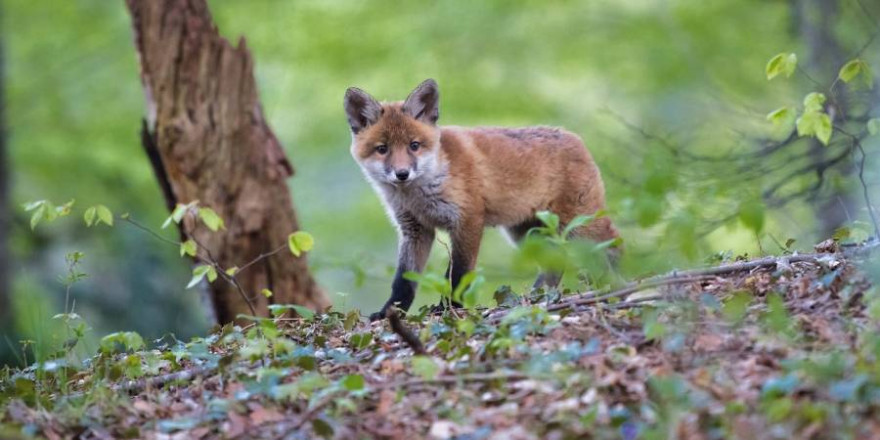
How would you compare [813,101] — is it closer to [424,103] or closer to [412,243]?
[424,103]

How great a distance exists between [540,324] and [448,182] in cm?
276

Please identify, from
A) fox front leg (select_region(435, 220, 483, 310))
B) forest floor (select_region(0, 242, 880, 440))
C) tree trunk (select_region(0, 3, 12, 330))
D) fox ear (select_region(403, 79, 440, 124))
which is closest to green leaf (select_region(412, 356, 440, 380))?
forest floor (select_region(0, 242, 880, 440))

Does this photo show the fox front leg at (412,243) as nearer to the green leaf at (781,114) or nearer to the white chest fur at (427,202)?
the white chest fur at (427,202)

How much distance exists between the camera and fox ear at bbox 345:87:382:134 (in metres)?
7.29

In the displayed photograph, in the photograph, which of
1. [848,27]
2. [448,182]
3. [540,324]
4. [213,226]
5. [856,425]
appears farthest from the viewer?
[848,27]

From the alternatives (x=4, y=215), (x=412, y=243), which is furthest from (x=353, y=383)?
(x=4, y=215)

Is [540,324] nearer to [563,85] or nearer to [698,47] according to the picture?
Answer: [698,47]

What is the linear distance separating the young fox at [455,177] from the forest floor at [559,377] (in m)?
1.99

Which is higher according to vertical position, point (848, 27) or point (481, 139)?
point (848, 27)

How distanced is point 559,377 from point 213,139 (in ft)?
19.0

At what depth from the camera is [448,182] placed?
7.18 meters

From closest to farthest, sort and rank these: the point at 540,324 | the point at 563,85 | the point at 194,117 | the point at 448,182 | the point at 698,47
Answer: the point at 540,324 → the point at 448,182 → the point at 194,117 → the point at 698,47 → the point at 563,85

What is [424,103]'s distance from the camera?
732 centimetres

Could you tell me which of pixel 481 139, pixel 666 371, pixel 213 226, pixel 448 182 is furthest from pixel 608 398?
pixel 481 139
